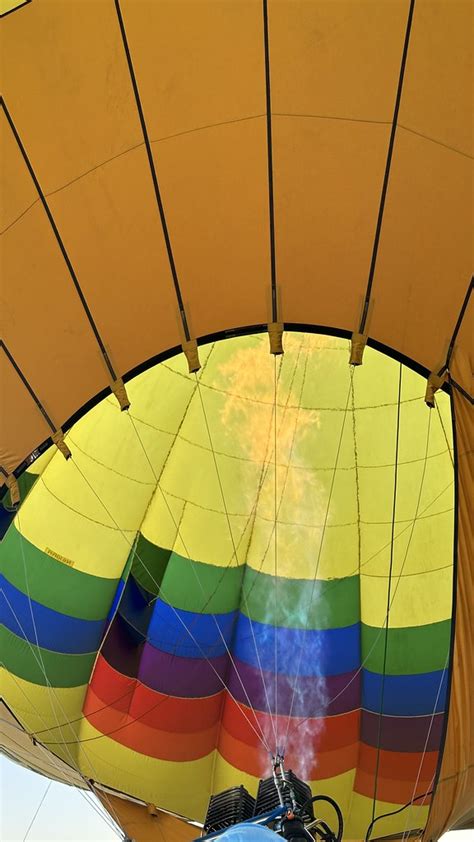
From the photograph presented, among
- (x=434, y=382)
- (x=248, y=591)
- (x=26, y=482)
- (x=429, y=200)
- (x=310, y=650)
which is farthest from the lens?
(x=248, y=591)

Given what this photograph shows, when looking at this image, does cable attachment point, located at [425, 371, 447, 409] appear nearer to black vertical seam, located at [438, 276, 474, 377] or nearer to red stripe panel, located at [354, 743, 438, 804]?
black vertical seam, located at [438, 276, 474, 377]

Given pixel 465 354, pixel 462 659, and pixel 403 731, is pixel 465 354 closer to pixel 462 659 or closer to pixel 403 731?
pixel 462 659

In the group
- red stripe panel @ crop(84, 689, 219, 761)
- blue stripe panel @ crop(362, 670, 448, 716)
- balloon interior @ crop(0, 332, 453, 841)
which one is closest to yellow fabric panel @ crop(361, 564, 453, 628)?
balloon interior @ crop(0, 332, 453, 841)

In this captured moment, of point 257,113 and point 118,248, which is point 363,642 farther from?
point 257,113

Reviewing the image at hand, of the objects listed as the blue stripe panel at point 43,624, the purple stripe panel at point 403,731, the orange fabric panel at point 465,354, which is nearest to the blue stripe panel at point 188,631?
the blue stripe panel at point 43,624

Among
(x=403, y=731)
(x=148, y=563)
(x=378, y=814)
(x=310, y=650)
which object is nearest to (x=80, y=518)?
(x=148, y=563)

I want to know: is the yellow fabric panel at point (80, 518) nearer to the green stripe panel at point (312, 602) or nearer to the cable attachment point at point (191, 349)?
the green stripe panel at point (312, 602)

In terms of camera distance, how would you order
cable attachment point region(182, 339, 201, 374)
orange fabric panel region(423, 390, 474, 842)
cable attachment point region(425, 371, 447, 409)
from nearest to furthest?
Answer: 1. orange fabric panel region(423, 390, 474, 842)
2. cable attachment point region(425, 371, 447, 409)
3. cable attachment point region(182, 339, 201, 374)
